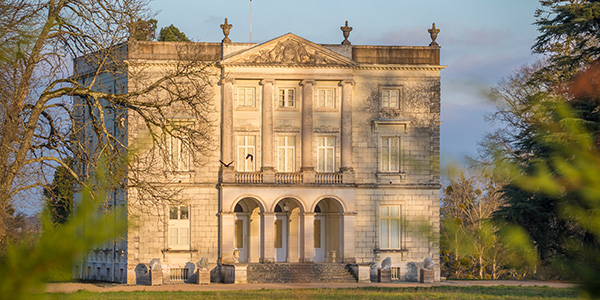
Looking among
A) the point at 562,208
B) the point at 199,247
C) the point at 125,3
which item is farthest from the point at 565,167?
the point at 199,247

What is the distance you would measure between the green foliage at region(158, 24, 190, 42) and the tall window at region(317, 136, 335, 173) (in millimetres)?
16372

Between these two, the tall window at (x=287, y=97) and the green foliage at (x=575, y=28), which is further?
the tall window at (x=287, y=97)

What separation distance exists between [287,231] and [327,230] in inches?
69.2

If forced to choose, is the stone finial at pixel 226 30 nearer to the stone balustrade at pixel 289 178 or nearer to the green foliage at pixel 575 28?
the stone balustrade at pixel 289 178

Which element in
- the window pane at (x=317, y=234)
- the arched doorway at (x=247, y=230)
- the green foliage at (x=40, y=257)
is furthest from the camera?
the window pane at (x=317, y=234)

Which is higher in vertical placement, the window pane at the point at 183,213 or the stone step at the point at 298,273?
the window pane at the point at 183,213

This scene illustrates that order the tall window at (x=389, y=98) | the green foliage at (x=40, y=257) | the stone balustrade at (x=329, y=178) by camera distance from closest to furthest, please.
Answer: the green foliage at (x=40, y=257) < the stone balustrade at (x=329, y=178) < the tall window at (x=389, y=98)

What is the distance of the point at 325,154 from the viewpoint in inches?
1401

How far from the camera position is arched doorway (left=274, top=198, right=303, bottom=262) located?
1415 inches

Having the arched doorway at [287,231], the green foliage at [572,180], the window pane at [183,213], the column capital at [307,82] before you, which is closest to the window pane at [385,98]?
the column capital at [307,82]

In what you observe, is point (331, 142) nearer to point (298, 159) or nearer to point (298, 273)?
point (298, 159)

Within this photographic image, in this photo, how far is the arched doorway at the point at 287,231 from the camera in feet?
118

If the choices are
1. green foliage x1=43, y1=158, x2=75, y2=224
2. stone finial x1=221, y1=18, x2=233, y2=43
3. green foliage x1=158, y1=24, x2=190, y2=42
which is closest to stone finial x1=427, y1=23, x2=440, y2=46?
stone finial x1=221, y1=18, x2=233, y2=43

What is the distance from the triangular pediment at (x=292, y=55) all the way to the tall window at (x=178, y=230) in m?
6.60
